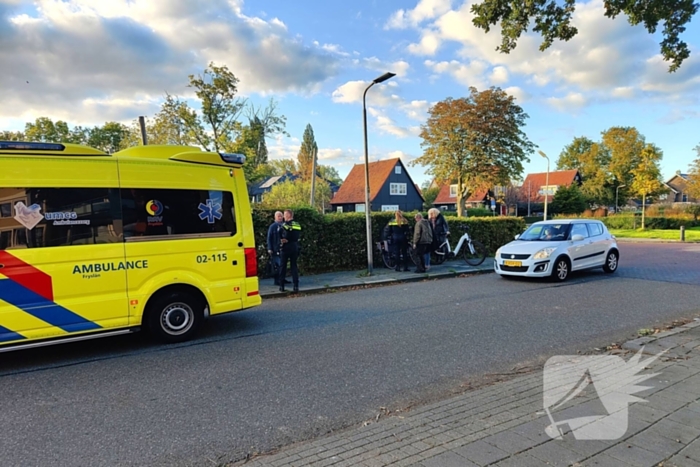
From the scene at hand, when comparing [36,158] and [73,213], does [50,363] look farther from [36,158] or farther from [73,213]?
[36,158]

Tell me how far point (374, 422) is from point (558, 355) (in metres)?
2.87

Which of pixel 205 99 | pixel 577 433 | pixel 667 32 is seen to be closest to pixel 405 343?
pixel 577 433

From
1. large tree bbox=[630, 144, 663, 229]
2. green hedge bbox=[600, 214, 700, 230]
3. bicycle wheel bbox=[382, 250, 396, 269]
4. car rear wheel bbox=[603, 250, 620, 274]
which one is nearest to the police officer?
bicycle wheel bbox=[382, 250, 396, 269]

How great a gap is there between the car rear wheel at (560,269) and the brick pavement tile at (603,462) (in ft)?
27.9

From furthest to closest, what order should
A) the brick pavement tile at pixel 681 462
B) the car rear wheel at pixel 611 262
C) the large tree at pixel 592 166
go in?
the large tree at pixel 592 166 → the car rear wheel at pixel 611 262 → the brick pavement tile at pixel 681 462

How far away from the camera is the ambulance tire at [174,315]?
228 inches

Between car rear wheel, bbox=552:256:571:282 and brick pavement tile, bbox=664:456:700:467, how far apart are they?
328 inches

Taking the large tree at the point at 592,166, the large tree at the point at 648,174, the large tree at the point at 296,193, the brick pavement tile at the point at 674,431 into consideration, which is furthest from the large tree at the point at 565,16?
the large tree at the point at 592,166

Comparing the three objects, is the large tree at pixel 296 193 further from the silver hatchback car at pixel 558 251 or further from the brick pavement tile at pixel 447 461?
the brick pavement tile at pixel 447 461

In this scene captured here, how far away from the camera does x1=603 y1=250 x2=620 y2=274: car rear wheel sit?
12.1m

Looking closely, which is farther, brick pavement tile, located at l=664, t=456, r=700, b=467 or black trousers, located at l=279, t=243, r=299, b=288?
black trousers, located at l=279, t=243, r=299, b=288

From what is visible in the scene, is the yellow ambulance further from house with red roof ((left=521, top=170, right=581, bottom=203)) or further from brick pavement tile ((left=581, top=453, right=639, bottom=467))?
house with red roof ((left=521, top=170, right=581, bottom=203))

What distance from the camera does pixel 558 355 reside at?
5.15 metres

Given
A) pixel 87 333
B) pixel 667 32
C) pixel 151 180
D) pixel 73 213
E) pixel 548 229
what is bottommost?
pixel 87 333
